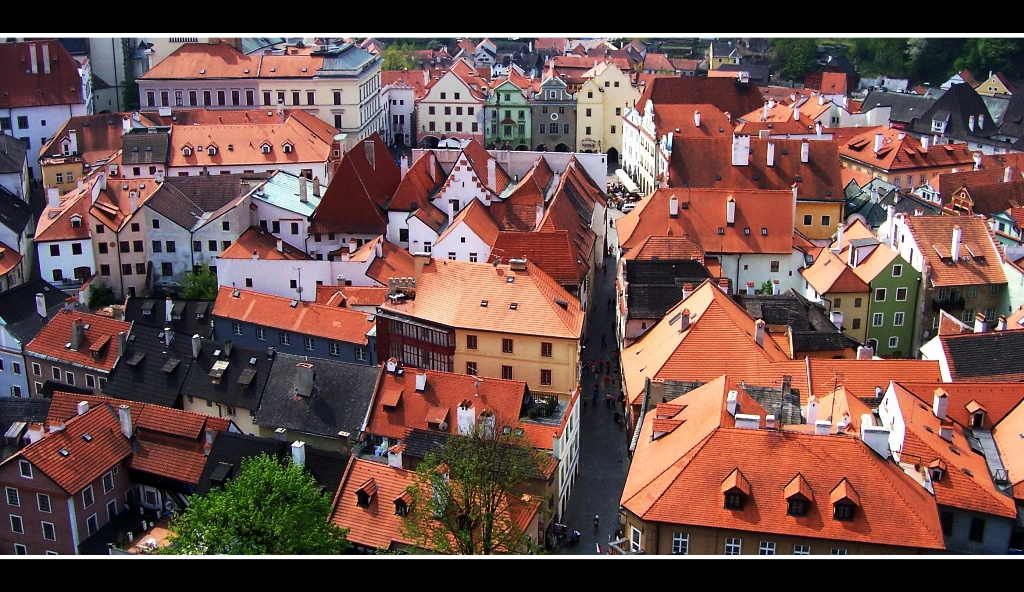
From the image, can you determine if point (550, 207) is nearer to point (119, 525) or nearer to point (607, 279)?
point (607, 279)

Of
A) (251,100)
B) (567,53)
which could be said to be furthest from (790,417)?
(567,53)

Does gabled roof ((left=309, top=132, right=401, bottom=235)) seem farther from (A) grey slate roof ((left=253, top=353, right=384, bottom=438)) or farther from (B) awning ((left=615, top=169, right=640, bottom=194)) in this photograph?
(B) awning ((left=615, top=169, right=640, bottom=194))

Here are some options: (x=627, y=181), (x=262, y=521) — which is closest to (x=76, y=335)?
(x=262, y=521)

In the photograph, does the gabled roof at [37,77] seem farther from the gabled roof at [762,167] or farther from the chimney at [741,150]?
the chimney at [741,150]

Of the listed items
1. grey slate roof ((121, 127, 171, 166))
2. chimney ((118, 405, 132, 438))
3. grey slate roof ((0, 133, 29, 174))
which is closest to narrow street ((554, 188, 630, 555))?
chimney ((118, 405, 132, 438))

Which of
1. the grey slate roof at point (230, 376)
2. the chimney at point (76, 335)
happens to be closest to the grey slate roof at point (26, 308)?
the chimney at point (76, 335)

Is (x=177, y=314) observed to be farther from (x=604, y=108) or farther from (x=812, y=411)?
(x=604, y=108)
